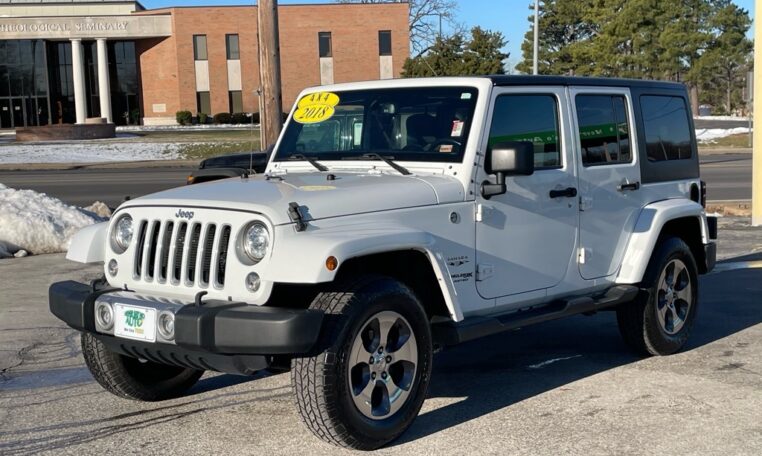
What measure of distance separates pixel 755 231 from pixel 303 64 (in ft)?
182

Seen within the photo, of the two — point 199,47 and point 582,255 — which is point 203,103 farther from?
point 582,255

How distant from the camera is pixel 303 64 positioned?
66250 mm

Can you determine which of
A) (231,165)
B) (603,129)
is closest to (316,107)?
(603,129)

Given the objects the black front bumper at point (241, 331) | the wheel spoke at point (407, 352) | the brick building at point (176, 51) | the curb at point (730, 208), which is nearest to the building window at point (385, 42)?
the brick building at point (176, 51)

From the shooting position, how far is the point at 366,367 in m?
4.65

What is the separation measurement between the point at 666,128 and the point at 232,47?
201ft

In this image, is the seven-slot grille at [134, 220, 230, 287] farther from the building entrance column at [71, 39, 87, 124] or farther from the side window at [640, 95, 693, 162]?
the building entrance column at [71, 39, 87, 124]

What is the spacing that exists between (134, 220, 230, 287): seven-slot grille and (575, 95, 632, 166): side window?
2.72 m

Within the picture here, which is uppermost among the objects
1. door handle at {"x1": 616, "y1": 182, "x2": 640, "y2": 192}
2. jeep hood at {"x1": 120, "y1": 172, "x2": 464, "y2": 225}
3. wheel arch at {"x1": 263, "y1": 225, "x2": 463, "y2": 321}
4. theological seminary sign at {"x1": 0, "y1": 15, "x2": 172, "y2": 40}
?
theological seminary sign at {"x1": 0, "y1": 15, "x2": 172, "y2": 40}

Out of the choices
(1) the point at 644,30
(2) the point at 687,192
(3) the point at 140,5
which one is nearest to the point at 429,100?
(2) the point at 687,192

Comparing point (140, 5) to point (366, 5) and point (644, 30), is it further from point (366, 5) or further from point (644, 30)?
point (644, 30)

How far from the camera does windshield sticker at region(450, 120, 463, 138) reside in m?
5.41

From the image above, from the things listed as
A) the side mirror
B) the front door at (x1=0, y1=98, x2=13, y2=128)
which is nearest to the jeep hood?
the side mirror

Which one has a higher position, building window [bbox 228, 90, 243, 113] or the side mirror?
building window [bbox 228, 90, 243, 113]
